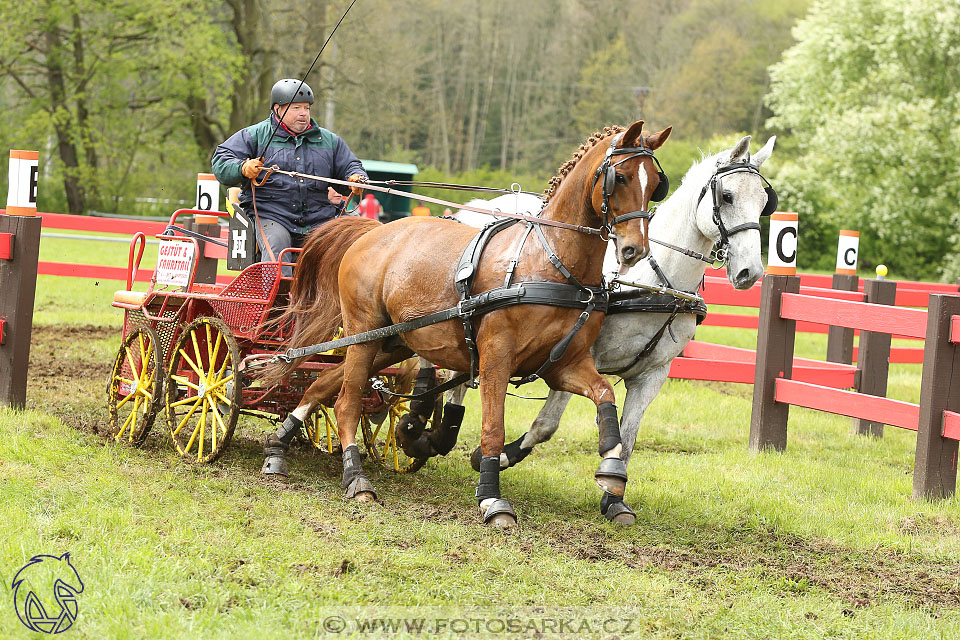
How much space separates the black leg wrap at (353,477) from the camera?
5.70 meters

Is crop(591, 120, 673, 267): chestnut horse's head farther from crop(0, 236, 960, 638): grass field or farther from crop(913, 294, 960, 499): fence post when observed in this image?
crop(913, 294, 960, 499): fence post

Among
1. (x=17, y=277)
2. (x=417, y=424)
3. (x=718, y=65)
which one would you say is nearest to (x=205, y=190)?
(x=17, y=277)

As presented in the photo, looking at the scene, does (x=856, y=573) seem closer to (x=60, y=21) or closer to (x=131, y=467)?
(x=131, y=467)

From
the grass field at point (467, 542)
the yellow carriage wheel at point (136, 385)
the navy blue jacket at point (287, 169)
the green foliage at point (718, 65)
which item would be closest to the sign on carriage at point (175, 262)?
the yellow carriage wheel at point (136, 385)

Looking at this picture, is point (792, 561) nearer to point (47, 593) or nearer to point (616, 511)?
point (616, 511)

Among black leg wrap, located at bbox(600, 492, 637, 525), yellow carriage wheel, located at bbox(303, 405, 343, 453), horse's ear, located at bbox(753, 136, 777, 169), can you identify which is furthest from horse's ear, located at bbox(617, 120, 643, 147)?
yellow carriage wheel, located at bbox(303, 405, 343, 453)

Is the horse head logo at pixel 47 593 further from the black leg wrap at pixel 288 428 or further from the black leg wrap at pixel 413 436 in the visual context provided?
the black leg wrap at pixel 413 436

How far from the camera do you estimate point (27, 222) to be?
7.22 metres

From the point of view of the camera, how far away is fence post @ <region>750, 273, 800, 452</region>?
790cm

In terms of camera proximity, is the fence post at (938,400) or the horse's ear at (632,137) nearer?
the horse's ear at (632,137)

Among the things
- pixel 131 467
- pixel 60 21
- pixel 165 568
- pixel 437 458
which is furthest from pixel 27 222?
pixel 60 21

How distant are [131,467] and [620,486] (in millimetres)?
2856

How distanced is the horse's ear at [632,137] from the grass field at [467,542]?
6.53ft

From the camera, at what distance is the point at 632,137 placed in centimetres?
498
